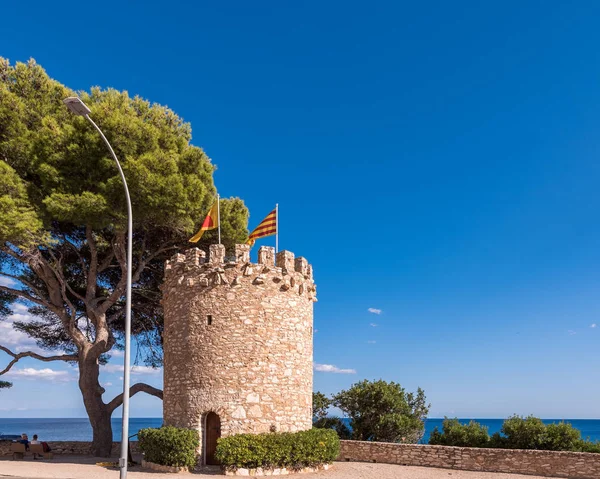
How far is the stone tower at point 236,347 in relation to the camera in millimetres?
16438

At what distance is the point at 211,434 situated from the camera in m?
16.9

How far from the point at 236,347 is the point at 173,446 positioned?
137 inches

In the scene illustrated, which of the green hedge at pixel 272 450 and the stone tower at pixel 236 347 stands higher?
the stone tower at pixel 236 347

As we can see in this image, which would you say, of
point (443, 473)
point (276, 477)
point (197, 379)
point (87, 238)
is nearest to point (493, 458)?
point (443, 473)

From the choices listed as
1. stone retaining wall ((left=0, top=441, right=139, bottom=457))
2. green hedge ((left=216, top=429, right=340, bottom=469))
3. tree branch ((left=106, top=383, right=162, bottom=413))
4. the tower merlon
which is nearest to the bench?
stone retaining wall ((left=0, top=441, right=139, bottom=457))

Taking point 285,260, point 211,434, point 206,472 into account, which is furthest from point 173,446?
point 285,260

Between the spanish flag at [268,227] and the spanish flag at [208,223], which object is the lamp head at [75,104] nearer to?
the spanish flag at [208,223]

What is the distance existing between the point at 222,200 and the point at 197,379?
10.1 m

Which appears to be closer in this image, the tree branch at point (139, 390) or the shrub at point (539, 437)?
the shrub at point (539, 437)

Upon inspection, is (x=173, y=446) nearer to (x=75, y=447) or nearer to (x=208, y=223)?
(x=208, y=223)

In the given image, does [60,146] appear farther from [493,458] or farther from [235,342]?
[493,458]

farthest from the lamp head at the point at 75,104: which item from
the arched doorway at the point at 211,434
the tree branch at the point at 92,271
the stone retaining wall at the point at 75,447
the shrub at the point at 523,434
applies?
the shrub at the point at 523,434

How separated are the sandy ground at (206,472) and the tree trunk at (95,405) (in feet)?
8.48

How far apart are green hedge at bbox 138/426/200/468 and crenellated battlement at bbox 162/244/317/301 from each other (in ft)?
15.2
